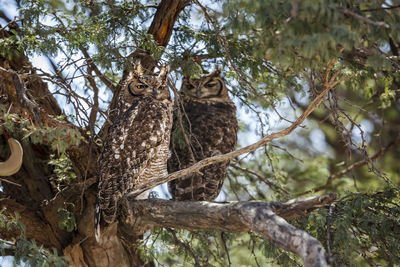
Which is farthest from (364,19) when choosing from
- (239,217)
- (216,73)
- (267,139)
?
(216,73)

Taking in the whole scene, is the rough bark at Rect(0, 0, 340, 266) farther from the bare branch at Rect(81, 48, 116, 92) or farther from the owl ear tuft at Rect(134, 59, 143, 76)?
the bare branch at Rect(81, 48, 116, 92)

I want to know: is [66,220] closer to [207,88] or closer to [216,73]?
[207,88]

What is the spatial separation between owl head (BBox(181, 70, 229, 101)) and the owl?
73 centimetres

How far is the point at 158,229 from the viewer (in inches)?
175

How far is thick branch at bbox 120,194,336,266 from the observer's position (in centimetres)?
217

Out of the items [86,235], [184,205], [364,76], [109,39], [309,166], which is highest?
[309,166]

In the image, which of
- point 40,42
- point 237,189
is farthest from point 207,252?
point 40,42

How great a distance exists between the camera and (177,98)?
383 cm

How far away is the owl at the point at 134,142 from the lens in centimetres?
358

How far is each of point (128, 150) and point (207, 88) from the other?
56.2 inches

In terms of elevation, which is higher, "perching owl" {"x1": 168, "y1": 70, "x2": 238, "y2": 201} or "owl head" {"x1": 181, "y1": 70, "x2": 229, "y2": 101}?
"owl head" {"x1": 181, "y1": 70, "x2": 229, "y2": 101}

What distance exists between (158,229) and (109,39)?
191 cm

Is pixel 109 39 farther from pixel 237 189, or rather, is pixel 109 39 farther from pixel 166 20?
pixel 237 189

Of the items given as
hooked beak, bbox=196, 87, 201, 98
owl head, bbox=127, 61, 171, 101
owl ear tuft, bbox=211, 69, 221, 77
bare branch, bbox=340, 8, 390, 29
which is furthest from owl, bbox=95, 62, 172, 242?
bare branch, bbox=340, 8, 390, 29
